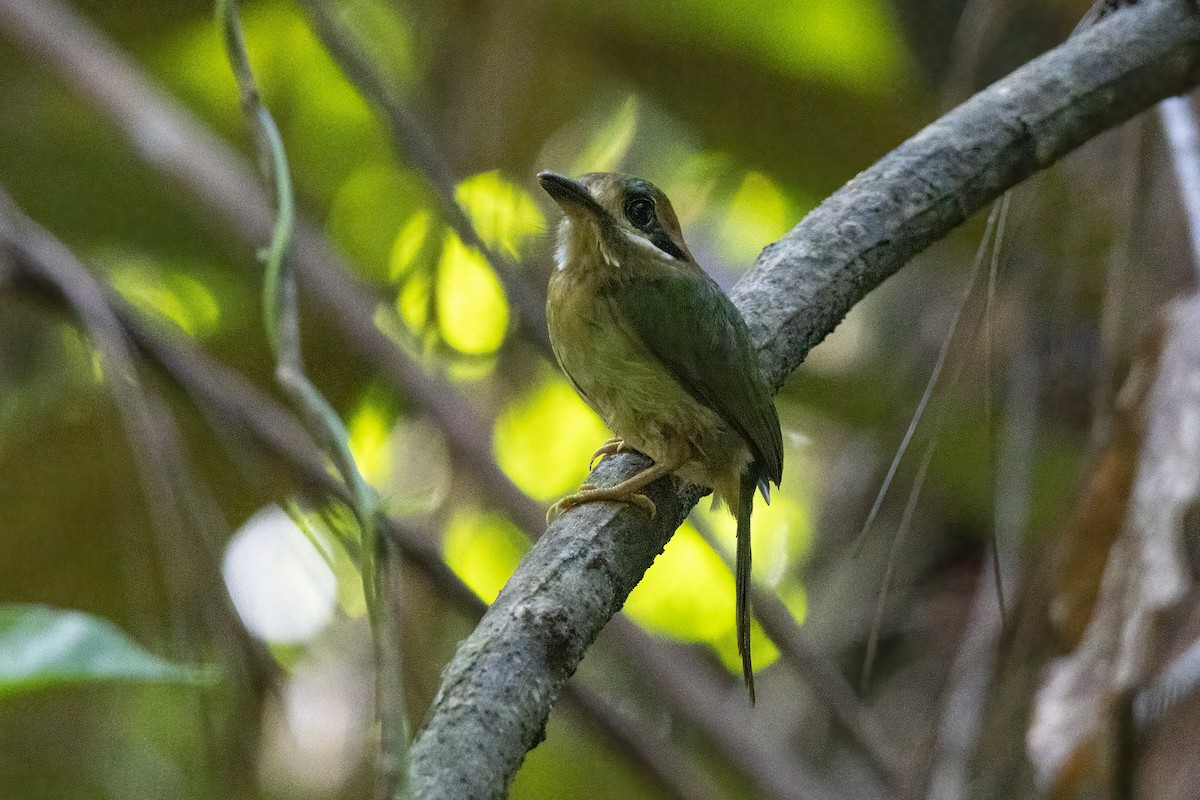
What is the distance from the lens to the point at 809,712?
3861mm

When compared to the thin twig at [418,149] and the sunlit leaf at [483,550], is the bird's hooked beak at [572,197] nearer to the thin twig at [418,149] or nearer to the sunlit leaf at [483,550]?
the thin twig at [418,149]

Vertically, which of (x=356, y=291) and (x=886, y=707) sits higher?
(x=356, y=291)

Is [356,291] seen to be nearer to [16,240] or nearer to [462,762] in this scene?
[16,240]

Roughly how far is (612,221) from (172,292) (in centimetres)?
215

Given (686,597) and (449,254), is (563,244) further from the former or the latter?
(686,597)

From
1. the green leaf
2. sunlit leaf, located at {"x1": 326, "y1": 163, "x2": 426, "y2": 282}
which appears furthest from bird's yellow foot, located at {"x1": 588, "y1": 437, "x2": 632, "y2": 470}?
sunlit leaf, located at {"x1": 326, "y1": 163, "x2": 426, "y2": 282}

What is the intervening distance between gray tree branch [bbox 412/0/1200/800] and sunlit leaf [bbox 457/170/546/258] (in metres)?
0.62

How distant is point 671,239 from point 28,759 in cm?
213

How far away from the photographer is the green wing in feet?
6.52

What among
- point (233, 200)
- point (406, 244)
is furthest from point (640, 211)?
point (406, 244)

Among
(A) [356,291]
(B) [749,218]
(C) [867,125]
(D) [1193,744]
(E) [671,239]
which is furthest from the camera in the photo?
(B) [749,218]

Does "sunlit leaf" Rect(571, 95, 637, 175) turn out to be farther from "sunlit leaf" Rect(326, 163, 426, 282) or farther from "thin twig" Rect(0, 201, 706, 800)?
"thin twig" Rect(0, 201, 706, 800)

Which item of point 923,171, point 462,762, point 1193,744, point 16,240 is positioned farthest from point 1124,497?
point 16,240

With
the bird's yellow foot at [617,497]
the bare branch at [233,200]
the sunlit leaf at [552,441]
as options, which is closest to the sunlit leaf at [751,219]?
the sunlit leaf at [552,441]
